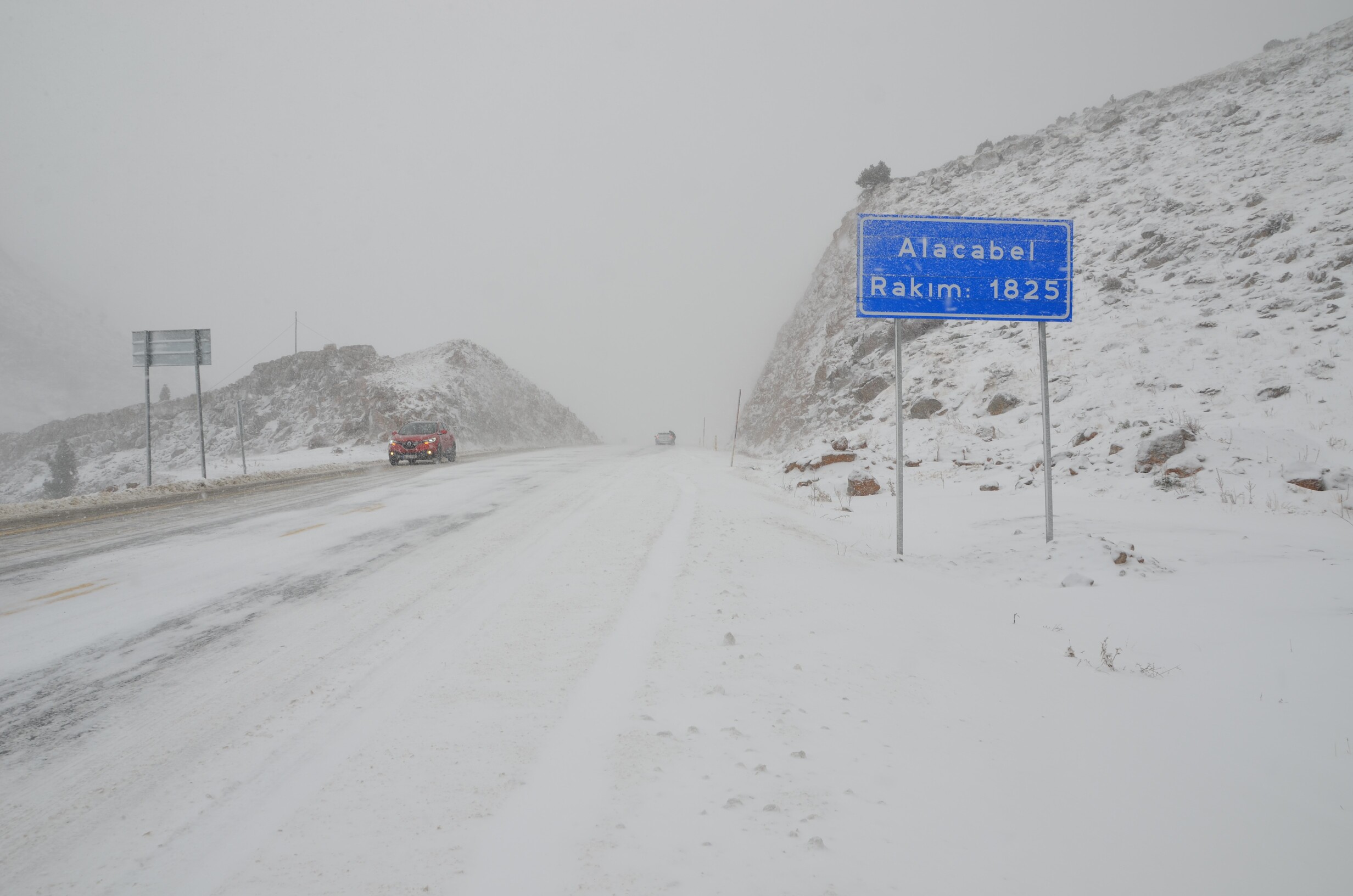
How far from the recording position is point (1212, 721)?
3506 mm

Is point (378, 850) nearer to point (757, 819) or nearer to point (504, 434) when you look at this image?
point (757, 819)

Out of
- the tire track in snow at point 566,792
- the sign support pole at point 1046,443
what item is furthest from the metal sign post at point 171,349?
the sign support pole at point 1046,443

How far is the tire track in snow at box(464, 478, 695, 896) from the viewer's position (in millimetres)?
2061

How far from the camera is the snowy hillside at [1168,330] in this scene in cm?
1032

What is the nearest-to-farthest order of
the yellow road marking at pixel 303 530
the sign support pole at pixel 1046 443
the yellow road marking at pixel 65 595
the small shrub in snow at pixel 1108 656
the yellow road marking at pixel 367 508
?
the small shrub in snow at pixel 1108 656 → the yellow road marking at pixel 65 595 → the sign support pole at pixel 1046 443 → the yellow road marking at pixel 303 530 → the yellow road marking at pixel 367 508

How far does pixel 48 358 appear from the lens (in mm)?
140000

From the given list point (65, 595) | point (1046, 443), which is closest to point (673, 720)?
point (65, 595)

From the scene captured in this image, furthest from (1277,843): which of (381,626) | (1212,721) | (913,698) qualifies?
(381,626)

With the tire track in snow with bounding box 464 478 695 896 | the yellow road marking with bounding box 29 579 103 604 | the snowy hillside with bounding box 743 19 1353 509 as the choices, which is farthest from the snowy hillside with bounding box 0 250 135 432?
the tire track in snow with bounding box 464 478 695 896

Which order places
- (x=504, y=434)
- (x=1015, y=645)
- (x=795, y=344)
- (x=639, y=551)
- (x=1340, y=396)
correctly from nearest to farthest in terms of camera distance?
(x=1015, y=645) → (x=639, y=551) → (x=1340, y=396) → (x=795, y=344) → (x=504, y=434)

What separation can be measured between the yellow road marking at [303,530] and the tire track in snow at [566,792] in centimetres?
591

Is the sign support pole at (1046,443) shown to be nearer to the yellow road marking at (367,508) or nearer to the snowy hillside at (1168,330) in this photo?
the snowy hillside at (1168,330)

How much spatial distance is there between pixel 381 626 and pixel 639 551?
310cm

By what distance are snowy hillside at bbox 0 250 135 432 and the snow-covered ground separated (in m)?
150
